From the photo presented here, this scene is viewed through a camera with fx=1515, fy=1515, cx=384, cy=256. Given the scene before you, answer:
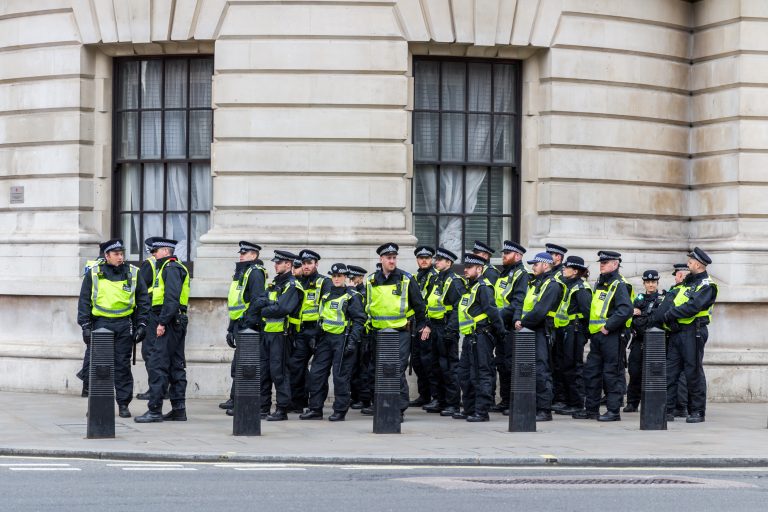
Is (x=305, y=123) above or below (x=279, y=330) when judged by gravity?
above

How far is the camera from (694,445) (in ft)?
47.7

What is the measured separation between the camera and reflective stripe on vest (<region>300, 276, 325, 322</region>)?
1708cm

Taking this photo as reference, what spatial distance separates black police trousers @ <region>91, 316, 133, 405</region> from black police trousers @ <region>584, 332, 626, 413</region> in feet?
16.8

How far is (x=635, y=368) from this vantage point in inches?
716

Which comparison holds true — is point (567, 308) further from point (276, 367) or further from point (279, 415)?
point (279, 415)

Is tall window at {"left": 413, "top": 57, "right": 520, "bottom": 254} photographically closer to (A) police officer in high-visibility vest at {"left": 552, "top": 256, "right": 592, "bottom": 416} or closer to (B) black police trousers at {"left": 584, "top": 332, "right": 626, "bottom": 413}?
(A) police officer in high-visibility vest at {"left": 552, "top": 256, "right": 592, "bottom": 416}

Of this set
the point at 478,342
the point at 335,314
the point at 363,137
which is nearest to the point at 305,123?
the point at 363,137

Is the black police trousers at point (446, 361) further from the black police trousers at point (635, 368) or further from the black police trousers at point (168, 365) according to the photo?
the black police trousers at point (168, 365)

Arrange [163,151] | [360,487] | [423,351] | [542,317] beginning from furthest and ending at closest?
1. [163,151]
2. [423,351]
3. [542,317]
4. [360,487]

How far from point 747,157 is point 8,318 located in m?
10.2

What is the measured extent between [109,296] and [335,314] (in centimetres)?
248

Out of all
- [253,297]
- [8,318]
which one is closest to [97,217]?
[8,318]

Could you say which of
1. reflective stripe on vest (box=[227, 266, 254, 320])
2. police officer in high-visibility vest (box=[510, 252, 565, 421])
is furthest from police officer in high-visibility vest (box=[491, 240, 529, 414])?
reflective stripe on vest (box=[227, 266, 254, 320])

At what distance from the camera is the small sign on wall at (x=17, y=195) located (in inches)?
808
